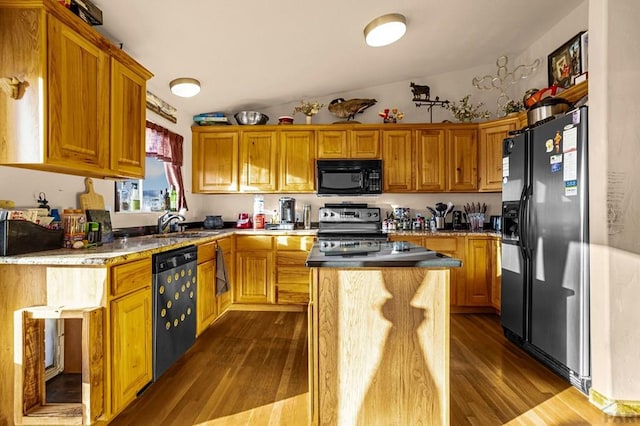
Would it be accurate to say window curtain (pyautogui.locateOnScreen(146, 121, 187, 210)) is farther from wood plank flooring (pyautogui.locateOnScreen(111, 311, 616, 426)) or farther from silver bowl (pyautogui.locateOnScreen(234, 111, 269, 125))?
wood plank flooring (pyautogui.locateOnScreen(111, 311, 616, 426))

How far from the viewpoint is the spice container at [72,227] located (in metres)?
2.04

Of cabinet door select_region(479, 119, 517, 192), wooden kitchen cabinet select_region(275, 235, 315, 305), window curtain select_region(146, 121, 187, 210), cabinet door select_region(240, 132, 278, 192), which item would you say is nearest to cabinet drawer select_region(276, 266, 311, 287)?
wooden kitchen cabinet select_region(275, 235, 315, 305)

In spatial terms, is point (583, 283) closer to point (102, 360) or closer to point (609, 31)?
point (609, 31)

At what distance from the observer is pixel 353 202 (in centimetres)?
443

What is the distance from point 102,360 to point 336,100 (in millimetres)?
3547

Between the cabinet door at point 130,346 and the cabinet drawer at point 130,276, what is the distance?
41 mm

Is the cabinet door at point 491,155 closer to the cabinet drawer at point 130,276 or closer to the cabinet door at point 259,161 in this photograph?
the cabinet door at point 259,161

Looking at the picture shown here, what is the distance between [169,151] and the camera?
361 cm

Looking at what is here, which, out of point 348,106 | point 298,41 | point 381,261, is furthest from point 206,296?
point 348,106

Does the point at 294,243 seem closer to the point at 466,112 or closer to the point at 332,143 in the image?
the point at 332,143

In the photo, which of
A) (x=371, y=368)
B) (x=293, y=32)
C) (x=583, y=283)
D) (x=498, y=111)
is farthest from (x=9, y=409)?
(x=498, y=111)

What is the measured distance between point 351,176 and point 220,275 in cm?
186

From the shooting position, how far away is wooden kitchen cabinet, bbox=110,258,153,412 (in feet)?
5.80

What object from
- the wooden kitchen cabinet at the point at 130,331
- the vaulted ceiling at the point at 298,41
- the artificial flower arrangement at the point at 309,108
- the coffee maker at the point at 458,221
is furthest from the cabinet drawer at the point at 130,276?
the coffee maker at the point at 458,221
